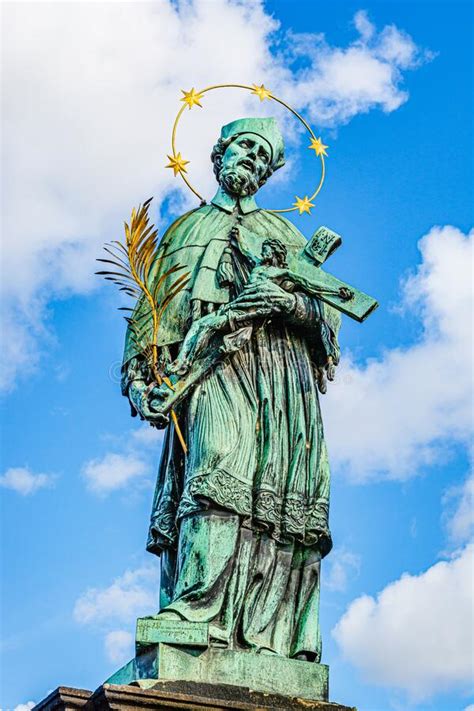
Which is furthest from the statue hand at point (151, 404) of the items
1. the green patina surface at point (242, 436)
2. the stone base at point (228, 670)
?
the stone base at point (228, 670)

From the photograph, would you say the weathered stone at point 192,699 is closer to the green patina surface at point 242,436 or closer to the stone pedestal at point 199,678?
the stone pedestal at point 199,678

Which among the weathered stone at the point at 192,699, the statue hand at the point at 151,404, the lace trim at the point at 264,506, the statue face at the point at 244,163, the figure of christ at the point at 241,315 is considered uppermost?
the statue face at the point at 244,163

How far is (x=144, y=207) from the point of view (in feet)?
34.8

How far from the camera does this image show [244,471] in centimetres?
982

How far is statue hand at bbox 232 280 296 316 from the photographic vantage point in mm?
10180

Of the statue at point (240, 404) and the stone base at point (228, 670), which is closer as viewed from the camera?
the stone base at point (228, 670)

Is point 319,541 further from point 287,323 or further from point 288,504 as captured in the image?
point 287,323

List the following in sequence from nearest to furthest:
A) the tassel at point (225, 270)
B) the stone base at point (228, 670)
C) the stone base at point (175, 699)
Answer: the stone base at point (175, 699) → the stone base at point (228, 670) → the tassel at point (225, 270)

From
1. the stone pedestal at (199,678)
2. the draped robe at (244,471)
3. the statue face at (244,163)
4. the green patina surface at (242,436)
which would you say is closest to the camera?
the stone pedestal at (199,678)

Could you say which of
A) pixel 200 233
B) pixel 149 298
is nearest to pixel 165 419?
pixel 149 298

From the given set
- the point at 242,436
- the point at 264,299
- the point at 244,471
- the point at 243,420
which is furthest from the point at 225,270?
the point at 244,471

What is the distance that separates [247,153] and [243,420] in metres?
2.35

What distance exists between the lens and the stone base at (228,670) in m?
8.95

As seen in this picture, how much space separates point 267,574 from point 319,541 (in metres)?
0.52
